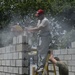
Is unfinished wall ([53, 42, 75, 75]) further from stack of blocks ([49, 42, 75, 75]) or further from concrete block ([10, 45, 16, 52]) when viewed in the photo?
concrete block ([10, 45, 16, 52])

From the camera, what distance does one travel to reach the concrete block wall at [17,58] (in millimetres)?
6496

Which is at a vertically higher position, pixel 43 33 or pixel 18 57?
pixel 43 33

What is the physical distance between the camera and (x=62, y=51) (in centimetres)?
870

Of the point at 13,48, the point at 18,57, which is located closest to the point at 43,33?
the point at 18,57

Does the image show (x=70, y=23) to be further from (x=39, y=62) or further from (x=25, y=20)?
(x=39, y=62)

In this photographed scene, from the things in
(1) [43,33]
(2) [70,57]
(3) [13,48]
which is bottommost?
(2) [70,57]

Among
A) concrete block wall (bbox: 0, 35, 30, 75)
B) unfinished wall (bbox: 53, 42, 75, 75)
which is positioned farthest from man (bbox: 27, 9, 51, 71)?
unfinished wall (bbox: 53, 42, 75, 75)

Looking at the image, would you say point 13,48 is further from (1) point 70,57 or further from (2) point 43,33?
(1) point 70,57

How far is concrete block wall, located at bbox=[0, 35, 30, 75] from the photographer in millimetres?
6496

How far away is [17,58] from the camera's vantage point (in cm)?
682

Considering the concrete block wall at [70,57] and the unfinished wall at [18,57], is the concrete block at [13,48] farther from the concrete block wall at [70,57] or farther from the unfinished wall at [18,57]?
the concrete block wall at [70,57]

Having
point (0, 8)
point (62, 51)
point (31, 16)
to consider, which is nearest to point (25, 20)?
point (31, 16)

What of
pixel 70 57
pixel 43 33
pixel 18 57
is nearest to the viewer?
pixel 43 33

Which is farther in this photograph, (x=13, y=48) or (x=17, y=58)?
(x=13, y=48)
